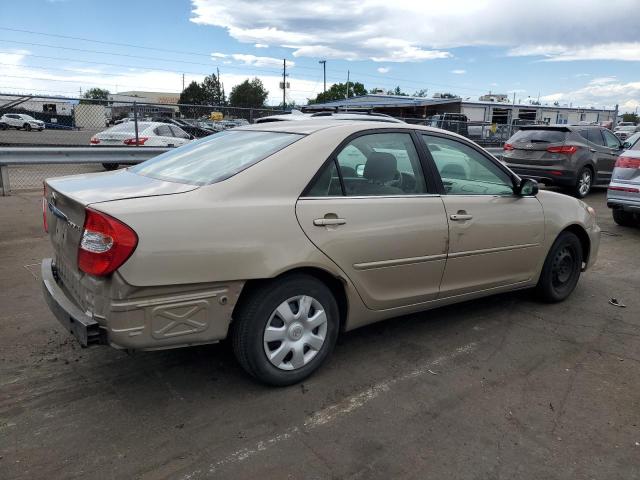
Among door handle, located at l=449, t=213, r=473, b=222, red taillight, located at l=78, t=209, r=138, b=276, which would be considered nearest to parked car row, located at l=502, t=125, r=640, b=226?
door handle, located at l=449, t=213, r=473, b=222

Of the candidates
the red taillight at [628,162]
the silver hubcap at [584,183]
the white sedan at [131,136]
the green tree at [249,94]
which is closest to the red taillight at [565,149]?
the silver hubcap at [584,183]

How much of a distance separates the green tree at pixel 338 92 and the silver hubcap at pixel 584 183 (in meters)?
67.9

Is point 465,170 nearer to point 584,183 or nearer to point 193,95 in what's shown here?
point 584,183

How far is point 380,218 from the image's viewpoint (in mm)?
3420

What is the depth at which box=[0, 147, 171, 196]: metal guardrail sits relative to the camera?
9192 millimetres

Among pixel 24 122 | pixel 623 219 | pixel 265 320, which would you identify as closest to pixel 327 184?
pixel 265 320

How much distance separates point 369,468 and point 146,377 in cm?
158

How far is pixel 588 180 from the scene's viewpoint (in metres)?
12.2

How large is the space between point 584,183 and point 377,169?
402 inches

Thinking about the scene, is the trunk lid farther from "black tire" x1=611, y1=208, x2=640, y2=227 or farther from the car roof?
the car roof

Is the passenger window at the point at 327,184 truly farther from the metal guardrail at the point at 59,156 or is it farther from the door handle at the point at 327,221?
the metal guardrail at the point at 59,156

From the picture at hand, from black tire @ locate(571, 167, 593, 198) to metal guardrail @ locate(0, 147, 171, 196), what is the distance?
30.3ft

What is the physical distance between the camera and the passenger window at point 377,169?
11.0 ft

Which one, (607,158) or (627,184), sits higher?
(607,158)
